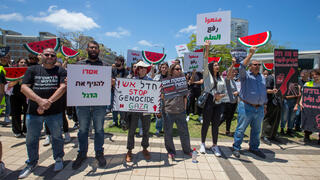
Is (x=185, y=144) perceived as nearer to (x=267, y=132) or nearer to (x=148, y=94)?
(x=148, y=94)

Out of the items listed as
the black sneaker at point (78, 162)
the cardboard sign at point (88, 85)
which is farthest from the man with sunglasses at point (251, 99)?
the black sneaker at point (78, 162)

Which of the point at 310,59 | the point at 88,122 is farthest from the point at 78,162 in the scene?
the point at 310,59

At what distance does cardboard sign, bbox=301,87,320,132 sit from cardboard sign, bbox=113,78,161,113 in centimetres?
493

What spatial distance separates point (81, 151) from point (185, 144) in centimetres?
232

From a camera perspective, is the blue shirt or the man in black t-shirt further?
the blue shirt

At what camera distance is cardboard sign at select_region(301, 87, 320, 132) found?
501 cm

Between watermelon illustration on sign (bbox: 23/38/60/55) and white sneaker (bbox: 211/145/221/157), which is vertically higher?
watermelon illustration on sign (bbox: 23/38/60/55)

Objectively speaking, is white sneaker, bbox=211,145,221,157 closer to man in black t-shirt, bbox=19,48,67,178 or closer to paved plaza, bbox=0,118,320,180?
paved plaza, bbox=0,118,320,180

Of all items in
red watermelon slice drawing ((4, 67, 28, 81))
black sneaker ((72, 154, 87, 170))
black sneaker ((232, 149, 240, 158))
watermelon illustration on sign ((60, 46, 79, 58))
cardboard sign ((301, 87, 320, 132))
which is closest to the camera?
black sneaker ((72, 154, 87, 170))

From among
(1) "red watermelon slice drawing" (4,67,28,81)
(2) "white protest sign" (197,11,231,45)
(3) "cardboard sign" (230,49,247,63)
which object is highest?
(2) "white protest sign" (197,11,231,45)

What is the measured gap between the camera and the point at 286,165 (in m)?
3.79

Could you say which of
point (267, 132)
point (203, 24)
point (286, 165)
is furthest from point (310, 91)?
point (203, 24)

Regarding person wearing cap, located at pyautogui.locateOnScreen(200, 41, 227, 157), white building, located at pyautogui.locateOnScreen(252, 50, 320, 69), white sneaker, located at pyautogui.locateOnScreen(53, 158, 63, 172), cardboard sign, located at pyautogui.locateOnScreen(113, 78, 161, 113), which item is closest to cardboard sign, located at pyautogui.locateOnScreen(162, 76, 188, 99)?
cardboard sign, located at pyautogui.locateOnScreen(113, 78, 161, 113)

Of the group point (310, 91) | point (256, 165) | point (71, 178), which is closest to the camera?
point (71, 178)
